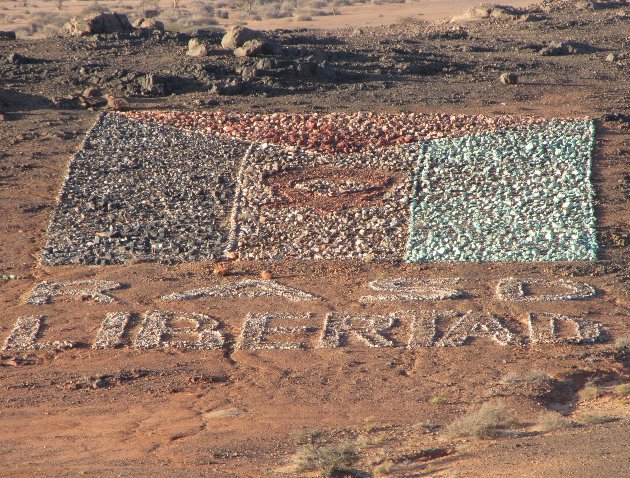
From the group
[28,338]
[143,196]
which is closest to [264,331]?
[28,338]

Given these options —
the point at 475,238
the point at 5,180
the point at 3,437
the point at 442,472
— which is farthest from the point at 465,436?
the point at 5,180

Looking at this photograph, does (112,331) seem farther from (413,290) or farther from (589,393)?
(589,393)

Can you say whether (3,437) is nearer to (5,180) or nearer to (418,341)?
(418,341)

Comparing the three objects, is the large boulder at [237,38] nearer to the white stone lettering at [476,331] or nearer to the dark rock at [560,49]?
the dark rock at [560,49]

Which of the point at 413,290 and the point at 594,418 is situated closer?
the point at 594,418

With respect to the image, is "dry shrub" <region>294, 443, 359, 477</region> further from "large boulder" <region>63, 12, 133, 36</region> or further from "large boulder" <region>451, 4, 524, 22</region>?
"large boulder" <region>451, 4, 524, 22</region>

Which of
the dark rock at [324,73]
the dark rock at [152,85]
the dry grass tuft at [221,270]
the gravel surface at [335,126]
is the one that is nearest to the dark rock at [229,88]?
the dark rock at [152,85]
